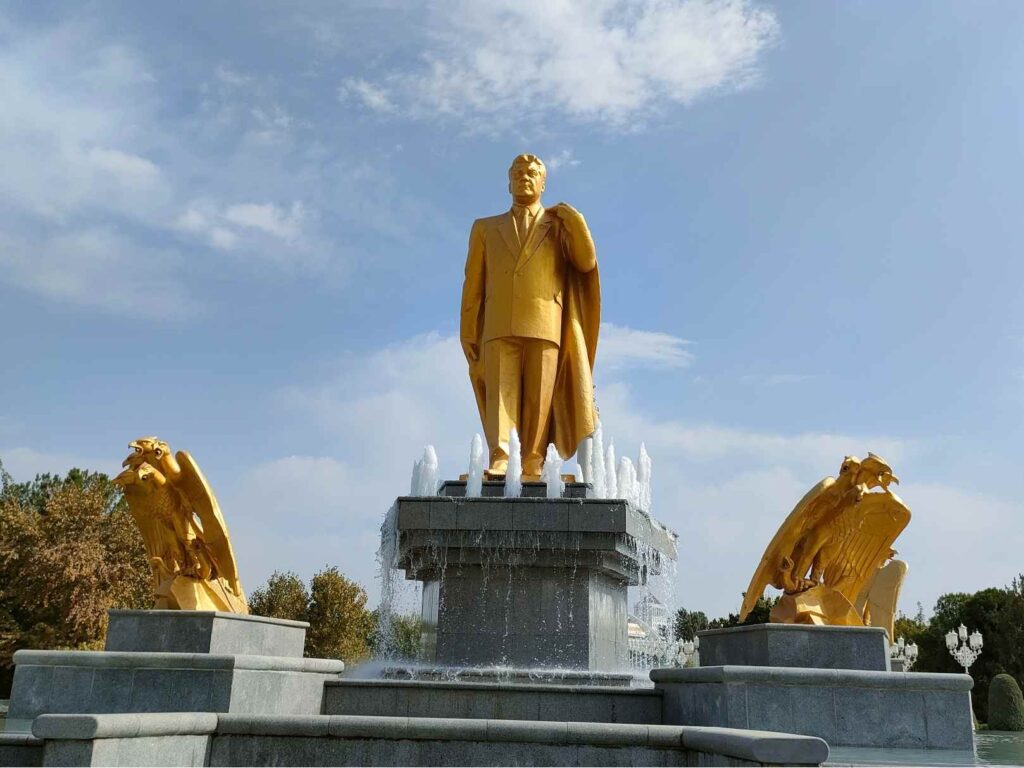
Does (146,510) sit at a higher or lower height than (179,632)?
higher

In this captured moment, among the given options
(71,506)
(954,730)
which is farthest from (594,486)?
(71,506)

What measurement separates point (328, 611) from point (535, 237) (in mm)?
23458

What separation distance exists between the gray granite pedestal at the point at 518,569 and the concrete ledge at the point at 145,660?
1.78 m

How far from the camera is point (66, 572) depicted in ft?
76.6

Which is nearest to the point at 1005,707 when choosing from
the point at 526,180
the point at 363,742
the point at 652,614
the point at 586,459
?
the point at 652,614

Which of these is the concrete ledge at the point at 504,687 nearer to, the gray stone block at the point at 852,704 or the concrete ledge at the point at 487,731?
the gray stone block at the point at 852,704

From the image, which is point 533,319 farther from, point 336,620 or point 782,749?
point 336,620

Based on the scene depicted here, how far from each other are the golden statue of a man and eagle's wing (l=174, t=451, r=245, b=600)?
10.6ft

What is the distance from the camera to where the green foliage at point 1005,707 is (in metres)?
16.5

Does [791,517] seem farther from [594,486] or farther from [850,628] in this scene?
[594,486]

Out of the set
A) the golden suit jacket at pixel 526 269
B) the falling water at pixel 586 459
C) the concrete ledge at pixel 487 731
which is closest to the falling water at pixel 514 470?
the falling water at pixel 586 459

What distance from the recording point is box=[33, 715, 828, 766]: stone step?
4602mm

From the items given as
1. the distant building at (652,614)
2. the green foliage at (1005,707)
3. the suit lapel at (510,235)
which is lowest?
the green foliage at (1005,707)

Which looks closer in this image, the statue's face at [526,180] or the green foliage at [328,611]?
the statue's face at [526,180]
